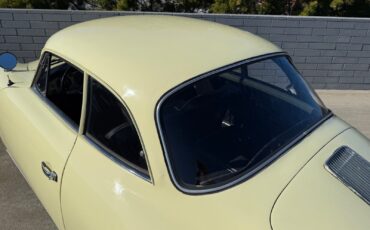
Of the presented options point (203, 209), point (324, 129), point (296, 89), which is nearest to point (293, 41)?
point (296, 89)

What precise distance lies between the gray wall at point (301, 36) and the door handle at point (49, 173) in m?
3.54

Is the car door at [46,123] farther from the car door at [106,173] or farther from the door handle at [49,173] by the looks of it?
the car door at [106,173]

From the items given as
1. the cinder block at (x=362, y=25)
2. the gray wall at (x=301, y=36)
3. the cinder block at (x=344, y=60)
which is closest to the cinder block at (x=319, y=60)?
the gray wall at (x=301, y=36)

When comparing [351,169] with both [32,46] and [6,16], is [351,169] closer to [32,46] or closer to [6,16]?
[32,46]

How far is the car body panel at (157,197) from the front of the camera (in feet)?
5.14

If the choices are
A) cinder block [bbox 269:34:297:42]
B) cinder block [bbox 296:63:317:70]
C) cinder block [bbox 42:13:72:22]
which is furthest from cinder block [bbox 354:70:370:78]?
cinder block [bbox 42:13:72:22]

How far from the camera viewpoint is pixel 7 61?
3.17 meters

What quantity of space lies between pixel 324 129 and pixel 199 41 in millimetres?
1001

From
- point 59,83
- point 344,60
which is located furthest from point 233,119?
point 344,60

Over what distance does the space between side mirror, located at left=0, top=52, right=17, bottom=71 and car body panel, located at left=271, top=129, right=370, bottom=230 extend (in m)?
2.75

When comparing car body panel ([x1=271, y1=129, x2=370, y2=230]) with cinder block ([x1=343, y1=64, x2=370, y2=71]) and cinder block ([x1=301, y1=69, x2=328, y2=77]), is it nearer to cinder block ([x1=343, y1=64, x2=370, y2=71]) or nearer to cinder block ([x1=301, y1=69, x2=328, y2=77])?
cinder block ([x1=301, y1=69, x2=328, y2=77])

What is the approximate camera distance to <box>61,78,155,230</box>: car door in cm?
173

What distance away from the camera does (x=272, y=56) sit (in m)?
2.41

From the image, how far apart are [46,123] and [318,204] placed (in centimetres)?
186
